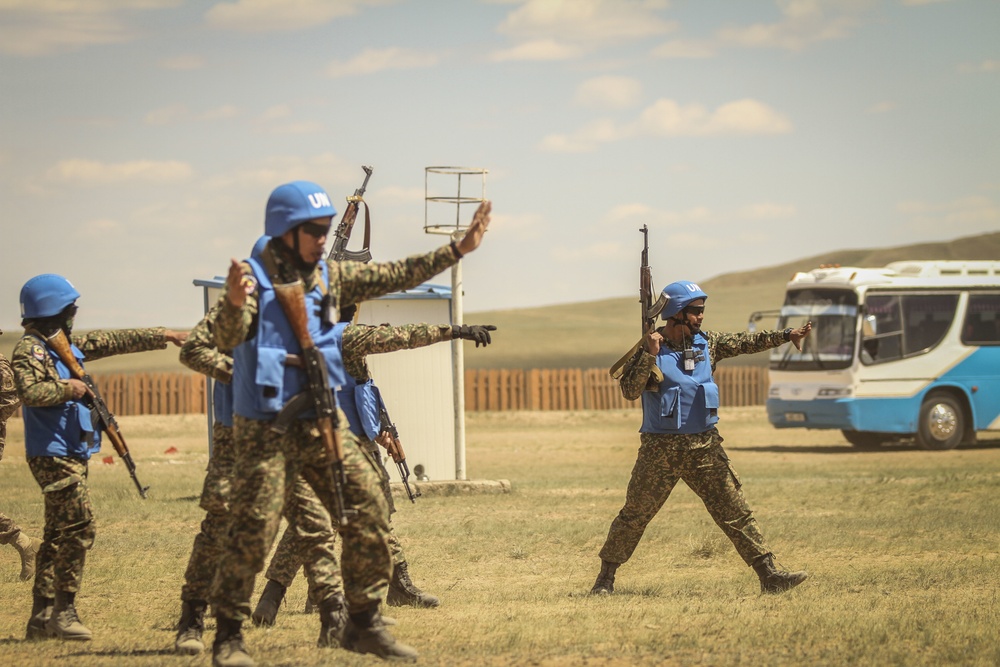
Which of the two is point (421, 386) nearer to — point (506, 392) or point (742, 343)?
point (742, 343)

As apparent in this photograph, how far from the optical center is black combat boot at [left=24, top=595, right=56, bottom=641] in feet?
25.4

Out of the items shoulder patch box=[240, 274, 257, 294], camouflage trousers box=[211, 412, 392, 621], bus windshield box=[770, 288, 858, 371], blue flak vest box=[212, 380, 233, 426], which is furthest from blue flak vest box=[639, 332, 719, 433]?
bus windshield box=[770, 288, 858, 371]

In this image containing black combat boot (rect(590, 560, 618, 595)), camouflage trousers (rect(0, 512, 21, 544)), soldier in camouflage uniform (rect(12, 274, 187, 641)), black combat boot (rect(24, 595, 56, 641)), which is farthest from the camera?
camouflage trousers (rect(0, 512, 21, 544))

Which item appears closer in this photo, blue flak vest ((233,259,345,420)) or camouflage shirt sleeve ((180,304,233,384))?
blue flak vest ((233,259,345,420))

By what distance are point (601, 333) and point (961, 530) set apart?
7984cm

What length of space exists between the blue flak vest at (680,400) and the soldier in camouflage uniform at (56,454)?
10.8ft

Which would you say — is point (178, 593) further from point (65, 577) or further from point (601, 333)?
point (601, 333)

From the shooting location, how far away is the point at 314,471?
6.42m

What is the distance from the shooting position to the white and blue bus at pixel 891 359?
2556cm

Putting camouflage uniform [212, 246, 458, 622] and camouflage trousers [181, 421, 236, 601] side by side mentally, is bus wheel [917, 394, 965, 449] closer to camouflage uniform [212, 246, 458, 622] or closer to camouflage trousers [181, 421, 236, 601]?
camouflage trousers [181, 421, 236, 601]

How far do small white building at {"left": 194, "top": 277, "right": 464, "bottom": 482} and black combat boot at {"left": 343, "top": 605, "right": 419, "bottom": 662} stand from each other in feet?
34.1

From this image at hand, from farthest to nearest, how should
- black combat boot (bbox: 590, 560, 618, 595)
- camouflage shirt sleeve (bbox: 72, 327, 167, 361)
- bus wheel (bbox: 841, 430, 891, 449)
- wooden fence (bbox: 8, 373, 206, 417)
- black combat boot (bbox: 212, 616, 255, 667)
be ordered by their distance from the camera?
wooden fence (bbox: 8, 373, 206, 417), bus wheel (bbox: 841, 430, 891, 449), black combat boot (bbox: 590, 560, 618, 595), camouflage shirt sleeve (bbox: 72, 327, 167, 361), black combat boot (bbox: 212, 616, 255, 667)

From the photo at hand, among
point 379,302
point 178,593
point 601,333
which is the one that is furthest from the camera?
point 601,333

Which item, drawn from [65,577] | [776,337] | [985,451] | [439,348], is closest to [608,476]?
[439,348]
